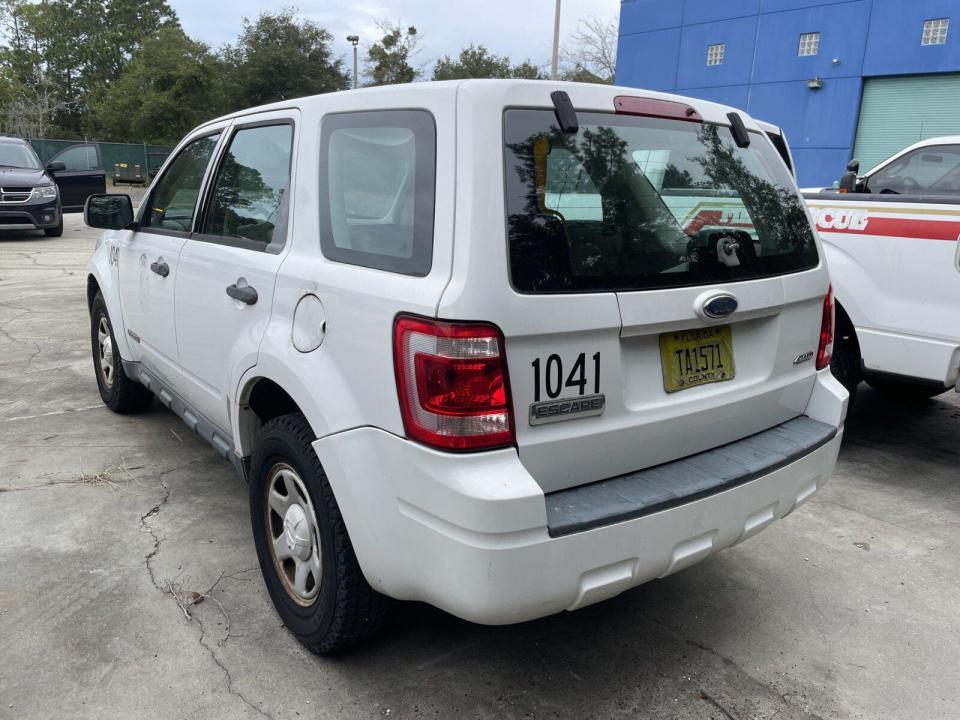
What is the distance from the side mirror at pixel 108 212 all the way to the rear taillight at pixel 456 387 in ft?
9.32

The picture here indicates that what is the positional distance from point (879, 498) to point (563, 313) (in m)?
3.01

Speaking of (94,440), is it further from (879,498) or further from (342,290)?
(879,498)

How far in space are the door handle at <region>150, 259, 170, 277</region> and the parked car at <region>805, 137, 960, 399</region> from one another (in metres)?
3.74

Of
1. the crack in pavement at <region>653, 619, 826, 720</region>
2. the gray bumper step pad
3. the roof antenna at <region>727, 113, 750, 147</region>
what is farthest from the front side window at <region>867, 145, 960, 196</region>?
the crack in pavement at <region>653, 619, 826, 720</region>

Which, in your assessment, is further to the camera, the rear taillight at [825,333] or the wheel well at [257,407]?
the rear taillight at [825,333]

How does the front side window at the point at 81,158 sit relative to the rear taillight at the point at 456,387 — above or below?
above

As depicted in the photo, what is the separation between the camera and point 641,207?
90.5 inches

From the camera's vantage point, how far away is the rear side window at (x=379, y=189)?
2.12 meters

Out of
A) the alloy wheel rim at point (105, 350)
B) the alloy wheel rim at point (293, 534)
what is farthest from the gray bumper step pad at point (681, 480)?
the alloy wheel rim at point (105, 350)

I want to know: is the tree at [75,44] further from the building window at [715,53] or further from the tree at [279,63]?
the building window at [715,53]

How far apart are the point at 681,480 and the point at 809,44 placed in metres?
29.4

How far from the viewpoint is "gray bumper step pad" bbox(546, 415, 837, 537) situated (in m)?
2.07

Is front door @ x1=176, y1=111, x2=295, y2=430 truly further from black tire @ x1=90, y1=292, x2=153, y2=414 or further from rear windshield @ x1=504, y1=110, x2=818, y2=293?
black tire @ x1=90, y1=292, x2=153, y2=414

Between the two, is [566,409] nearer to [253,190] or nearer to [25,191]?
[253,190]
